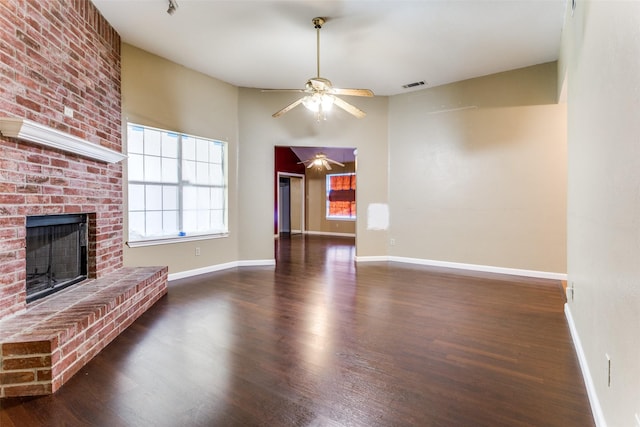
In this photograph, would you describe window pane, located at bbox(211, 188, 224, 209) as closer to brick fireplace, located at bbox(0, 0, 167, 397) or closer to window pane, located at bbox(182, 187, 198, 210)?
window pane, located at bbox(182, 187, 198, 210)

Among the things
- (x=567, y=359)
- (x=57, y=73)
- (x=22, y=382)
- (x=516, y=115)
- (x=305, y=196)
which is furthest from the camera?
(x=305, y=196)

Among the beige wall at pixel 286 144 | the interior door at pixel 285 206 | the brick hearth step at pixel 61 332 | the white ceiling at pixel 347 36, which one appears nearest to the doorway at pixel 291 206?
the interior door at pixel 285 206

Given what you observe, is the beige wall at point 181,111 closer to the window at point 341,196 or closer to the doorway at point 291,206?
the window at point 341,196

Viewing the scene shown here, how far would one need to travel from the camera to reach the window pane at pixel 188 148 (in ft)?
15.7

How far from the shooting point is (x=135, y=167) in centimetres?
420

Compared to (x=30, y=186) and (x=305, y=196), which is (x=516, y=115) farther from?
(x=305, y=196)

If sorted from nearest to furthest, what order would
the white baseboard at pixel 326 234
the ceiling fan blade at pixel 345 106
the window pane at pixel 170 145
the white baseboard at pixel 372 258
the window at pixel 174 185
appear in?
the ceiling fan blade at pixel 345 106
the window at pixel 174 185
the window pane at pixel 170 145
the white baseboard at pixel 372 258
the white baseboard at pixel 326 234

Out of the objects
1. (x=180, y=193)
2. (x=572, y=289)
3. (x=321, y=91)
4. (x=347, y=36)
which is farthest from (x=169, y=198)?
(x=572, y=289)

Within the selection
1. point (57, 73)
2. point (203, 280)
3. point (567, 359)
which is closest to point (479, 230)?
point (567, 359)

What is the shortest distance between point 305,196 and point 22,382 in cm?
977

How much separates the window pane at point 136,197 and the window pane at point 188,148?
856mm

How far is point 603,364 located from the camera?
161cm

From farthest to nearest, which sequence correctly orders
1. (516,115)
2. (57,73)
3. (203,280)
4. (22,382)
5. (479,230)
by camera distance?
(479,230) < (516,115) < (203,280) < (57,73) < (22,382)

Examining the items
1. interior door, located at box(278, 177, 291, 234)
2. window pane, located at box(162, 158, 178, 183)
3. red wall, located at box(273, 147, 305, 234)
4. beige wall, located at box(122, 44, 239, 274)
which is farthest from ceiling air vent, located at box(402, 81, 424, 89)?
interior door, located at box(278, 177, 291, 234)
